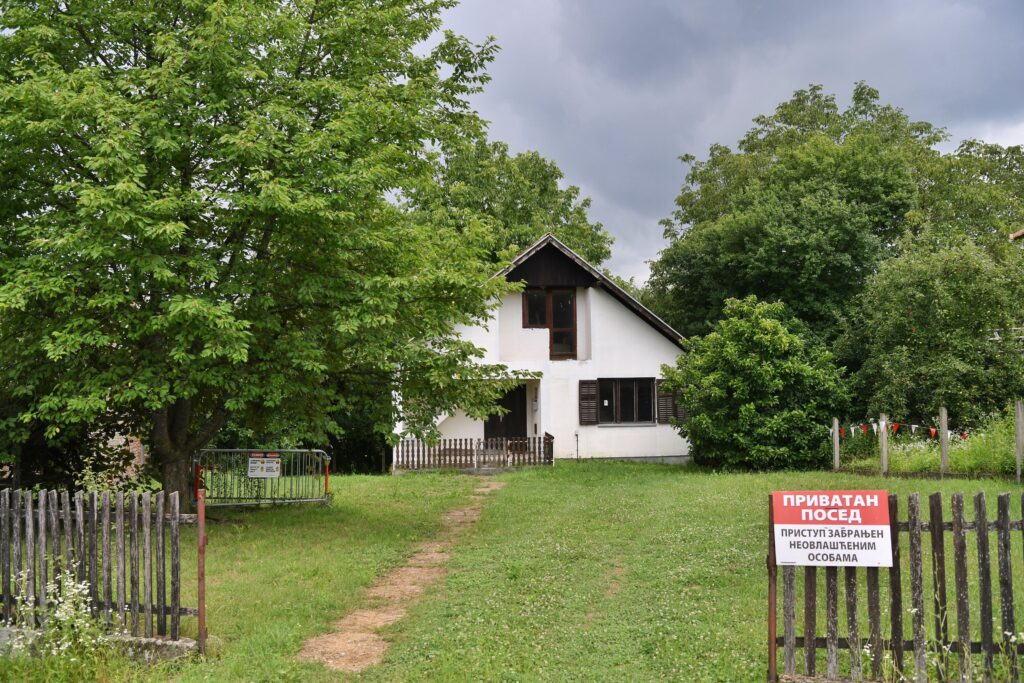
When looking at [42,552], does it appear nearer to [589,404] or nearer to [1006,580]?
[1006,580]

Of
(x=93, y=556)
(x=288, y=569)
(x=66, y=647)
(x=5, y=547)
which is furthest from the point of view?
(x=288, y=569)

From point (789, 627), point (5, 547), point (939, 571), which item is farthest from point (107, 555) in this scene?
point (939, 571)

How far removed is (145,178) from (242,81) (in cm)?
208

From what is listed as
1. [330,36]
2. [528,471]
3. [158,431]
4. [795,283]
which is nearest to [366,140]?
[330,36]

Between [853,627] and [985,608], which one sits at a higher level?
[985,608]

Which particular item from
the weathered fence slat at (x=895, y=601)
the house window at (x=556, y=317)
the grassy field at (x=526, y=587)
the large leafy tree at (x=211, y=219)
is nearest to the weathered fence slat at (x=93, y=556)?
the grassy field at (x=526, y=587)

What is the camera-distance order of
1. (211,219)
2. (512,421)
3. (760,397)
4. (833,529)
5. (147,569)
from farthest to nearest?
1. (512,421)
2. (760,397)
3. (211,219)
4. (147,569)
5. (833,529)

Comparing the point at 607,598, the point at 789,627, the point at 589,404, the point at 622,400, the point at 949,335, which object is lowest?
the point at 607,598

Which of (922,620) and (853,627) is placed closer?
(922,620)

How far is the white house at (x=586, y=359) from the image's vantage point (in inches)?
1144

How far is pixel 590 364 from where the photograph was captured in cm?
2930

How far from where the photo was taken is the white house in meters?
29.0

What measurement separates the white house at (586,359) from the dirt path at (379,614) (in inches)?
559

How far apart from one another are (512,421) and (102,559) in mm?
23107
